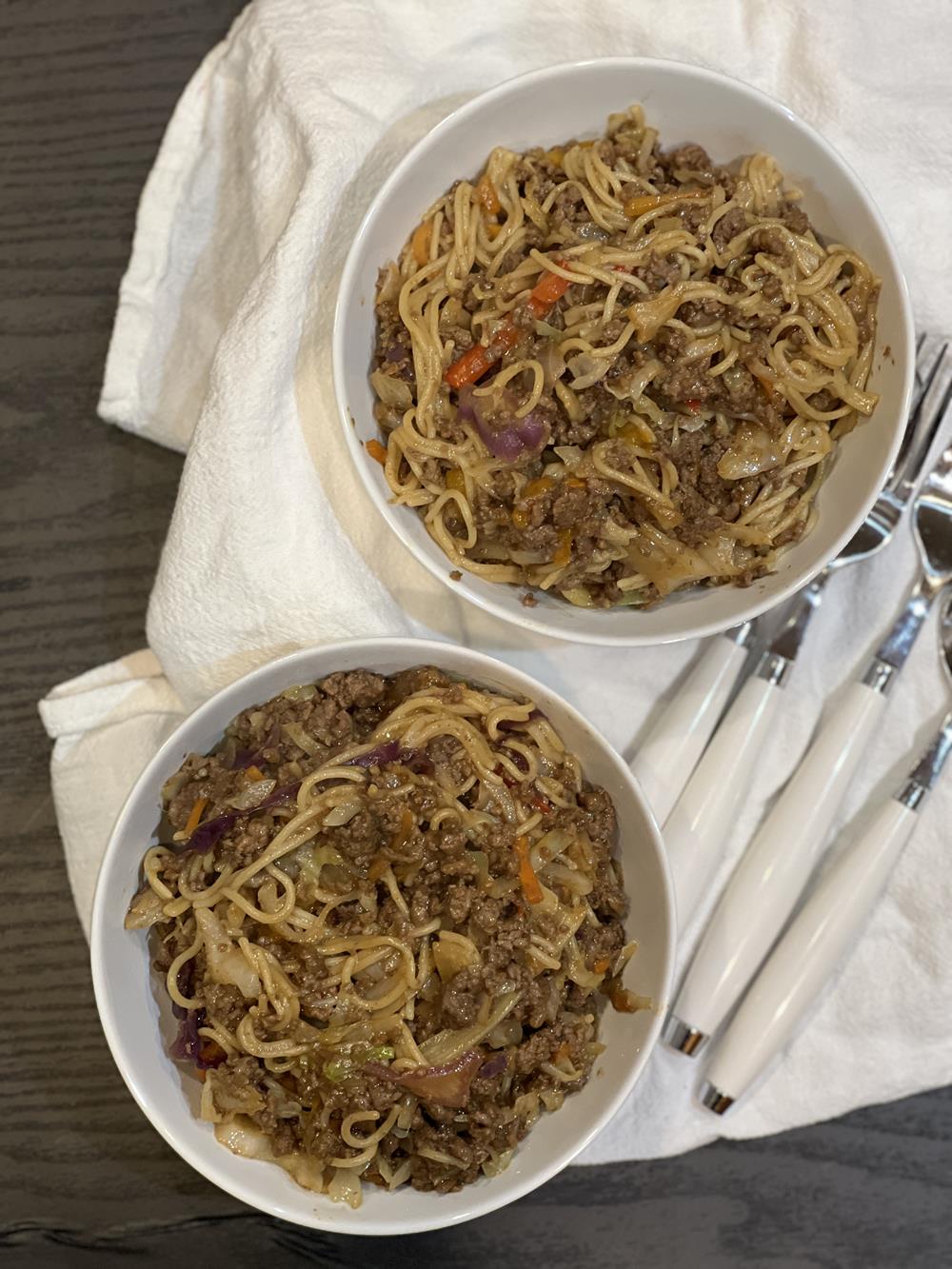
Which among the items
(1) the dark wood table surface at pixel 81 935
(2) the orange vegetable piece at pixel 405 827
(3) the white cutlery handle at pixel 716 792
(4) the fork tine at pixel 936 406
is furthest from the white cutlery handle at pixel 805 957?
(2) the orange vegetable piece at pixel 405 827

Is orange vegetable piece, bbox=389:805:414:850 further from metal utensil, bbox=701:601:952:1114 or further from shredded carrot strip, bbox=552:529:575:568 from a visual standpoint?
metal utensil, bbox=701:601:952:1114

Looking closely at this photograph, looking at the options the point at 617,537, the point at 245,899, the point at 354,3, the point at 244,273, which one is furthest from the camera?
the point at 244,273

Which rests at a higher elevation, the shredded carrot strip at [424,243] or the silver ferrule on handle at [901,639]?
the shredded carrot strip at [424,243]

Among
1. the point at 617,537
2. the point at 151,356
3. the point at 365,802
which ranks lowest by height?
the point at 365,802

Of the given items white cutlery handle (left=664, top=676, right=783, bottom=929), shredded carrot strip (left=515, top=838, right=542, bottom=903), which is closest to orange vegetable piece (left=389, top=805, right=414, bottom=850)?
shredded carrot strip (left=515, top=838, right=542, bottom=903)

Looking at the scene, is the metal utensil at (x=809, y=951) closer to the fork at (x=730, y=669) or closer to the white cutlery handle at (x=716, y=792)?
the white cutlery handle at (x=716, y=792)

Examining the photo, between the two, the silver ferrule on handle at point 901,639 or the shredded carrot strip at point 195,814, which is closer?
the shredded carrot strip at point 195,814

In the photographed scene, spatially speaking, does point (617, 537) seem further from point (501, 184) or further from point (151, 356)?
point (151, 356)

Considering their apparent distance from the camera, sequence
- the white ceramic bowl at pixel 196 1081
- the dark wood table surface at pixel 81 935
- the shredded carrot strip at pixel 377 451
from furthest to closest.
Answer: the dark wood table surface at pixel 81 935 → the shredded carrot strip at pixel 377 451 → the white ceramic bowl at pixel 196 1081

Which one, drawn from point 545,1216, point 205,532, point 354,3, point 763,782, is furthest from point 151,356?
point 545,1216
